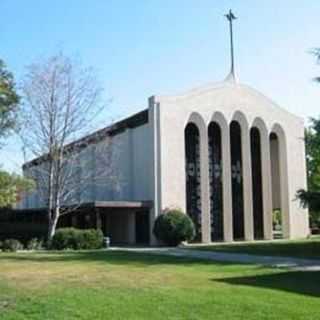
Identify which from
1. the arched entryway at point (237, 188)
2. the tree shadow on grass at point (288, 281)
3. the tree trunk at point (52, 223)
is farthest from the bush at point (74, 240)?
the tree shadow on grass at point (288, 281)

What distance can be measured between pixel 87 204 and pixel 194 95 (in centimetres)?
1043

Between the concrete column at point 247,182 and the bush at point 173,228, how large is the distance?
7.24m

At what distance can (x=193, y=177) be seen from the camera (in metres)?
45.9

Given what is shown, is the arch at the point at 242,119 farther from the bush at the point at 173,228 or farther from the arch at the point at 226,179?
the bush at the point at 173,228

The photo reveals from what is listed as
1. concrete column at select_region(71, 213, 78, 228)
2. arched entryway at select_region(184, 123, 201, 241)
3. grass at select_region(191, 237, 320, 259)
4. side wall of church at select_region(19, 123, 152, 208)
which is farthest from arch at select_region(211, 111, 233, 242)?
concrete column at select_region(71, 213, 78, 228)

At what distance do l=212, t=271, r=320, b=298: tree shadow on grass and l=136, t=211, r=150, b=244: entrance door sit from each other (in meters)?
25.1

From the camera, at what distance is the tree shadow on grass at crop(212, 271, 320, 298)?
49.0 feet

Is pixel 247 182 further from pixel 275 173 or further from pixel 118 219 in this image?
pixel 118 219

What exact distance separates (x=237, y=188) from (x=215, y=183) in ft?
7.93

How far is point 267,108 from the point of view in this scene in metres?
49.4

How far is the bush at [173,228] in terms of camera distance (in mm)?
40375

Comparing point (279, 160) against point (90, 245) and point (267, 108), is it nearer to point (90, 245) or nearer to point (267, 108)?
point (267, 108)

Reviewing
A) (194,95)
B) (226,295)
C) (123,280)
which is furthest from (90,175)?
(226,295)

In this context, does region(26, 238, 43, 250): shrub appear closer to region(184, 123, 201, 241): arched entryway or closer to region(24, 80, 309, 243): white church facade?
region(24, 80, 309, 243): white church facade
